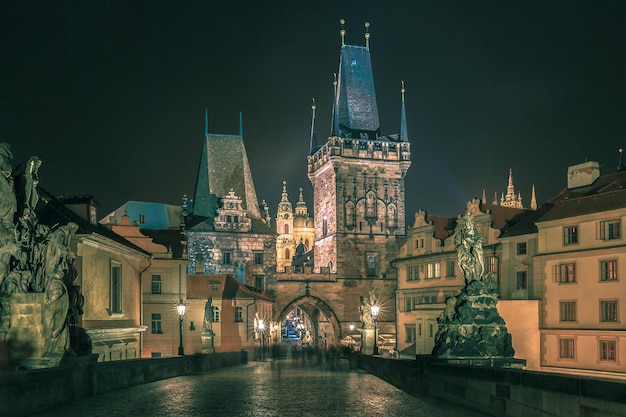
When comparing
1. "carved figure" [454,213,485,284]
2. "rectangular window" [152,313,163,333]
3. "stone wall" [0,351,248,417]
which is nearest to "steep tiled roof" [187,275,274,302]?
"rectangular window" [152,313,163,333]

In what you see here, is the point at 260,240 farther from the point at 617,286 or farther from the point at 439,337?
the point at 439,337

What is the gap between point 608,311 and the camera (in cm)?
3928

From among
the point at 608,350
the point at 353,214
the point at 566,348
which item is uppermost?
A: the point at 353,214

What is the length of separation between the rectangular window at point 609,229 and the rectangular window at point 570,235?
1.77 metres

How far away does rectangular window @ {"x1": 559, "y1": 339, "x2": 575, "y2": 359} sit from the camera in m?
41.1

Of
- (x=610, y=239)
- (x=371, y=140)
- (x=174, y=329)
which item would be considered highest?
(x=371, y=140)

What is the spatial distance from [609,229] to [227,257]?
138ft

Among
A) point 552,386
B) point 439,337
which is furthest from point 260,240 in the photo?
point 552,386

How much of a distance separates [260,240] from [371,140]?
60.4ft

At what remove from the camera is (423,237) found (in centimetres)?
6078

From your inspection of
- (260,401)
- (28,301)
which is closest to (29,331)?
(28,301)

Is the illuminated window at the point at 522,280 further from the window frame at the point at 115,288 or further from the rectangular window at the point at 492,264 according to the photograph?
the window frame at the point at 115,288

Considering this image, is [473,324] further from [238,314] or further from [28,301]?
[238,314]

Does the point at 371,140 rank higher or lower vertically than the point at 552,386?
higher
